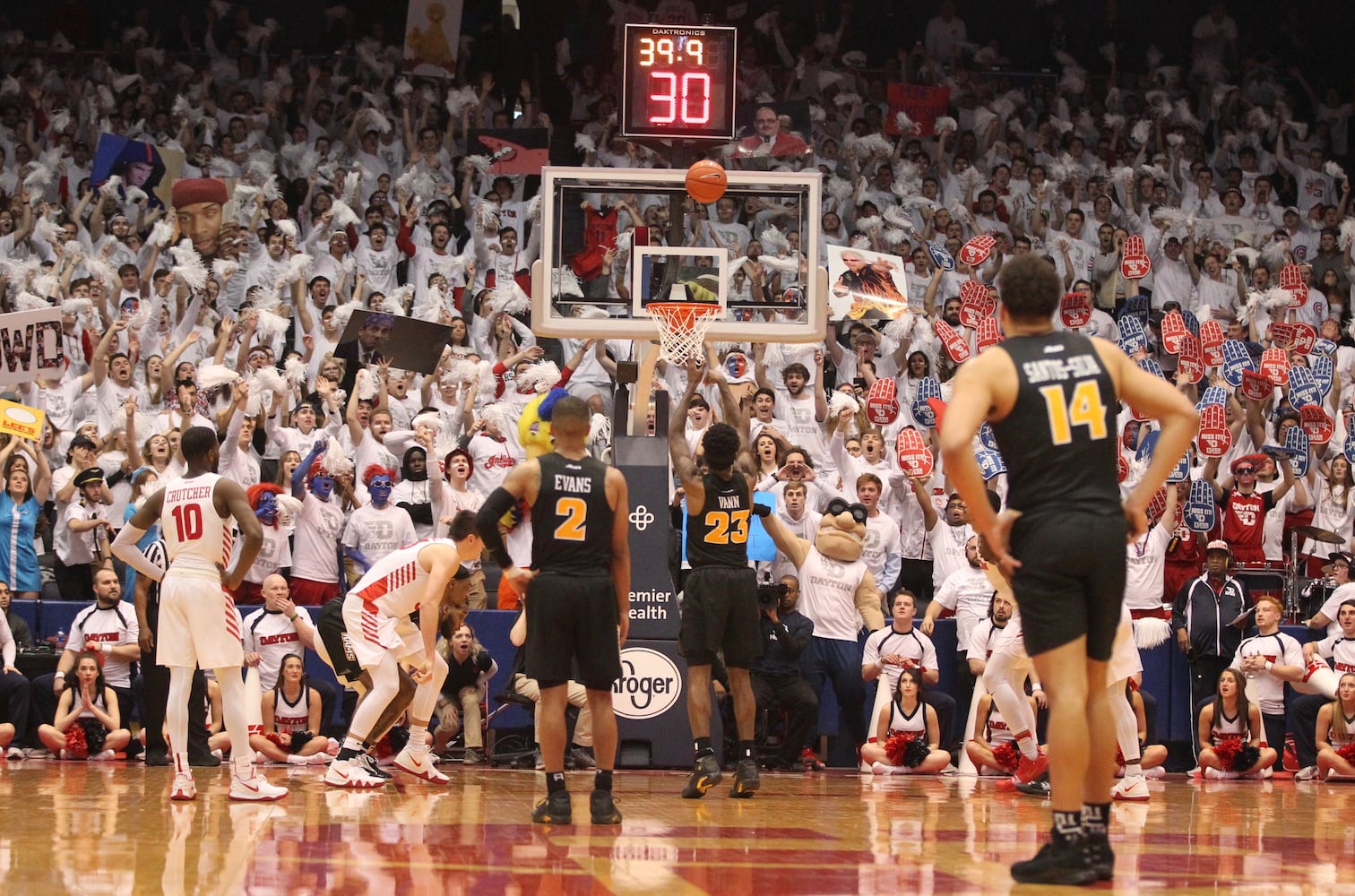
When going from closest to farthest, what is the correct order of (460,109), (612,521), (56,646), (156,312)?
1. (612,521)
2. (56,646)
3. (156,312)
4. (460,109)

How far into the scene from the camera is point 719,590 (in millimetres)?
10516

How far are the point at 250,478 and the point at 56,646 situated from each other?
7.60ft

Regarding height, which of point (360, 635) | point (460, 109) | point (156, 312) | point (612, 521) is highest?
point (460, 109)

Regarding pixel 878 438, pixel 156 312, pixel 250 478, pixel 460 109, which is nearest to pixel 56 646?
pixel 250 478

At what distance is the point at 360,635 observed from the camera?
34.8 ft

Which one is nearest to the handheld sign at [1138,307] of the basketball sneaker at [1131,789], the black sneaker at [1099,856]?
the basketball sneaker at [1131,789]

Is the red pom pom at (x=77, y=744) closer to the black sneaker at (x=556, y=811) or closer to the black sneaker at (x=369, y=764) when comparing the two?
the black sneaker at (x=369, y=764)

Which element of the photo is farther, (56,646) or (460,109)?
(460,109)

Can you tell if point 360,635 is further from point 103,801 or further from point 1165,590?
point 1165,590

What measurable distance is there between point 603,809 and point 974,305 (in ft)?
34.8

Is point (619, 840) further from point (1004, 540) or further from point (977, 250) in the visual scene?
point (977, 250)

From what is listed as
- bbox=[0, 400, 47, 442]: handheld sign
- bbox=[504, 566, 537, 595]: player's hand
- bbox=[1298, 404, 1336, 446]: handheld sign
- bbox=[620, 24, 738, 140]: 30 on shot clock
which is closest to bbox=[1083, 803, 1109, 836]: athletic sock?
bbox=[504, 566, 537, 595]: player's hand

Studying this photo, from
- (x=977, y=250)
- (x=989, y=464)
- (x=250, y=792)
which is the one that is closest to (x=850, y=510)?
(x=989, y=464)

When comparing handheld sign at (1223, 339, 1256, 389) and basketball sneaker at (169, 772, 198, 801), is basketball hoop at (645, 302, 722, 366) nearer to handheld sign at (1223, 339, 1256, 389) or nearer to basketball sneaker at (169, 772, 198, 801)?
basketball sneaker at (169, 772, 198, 801)
